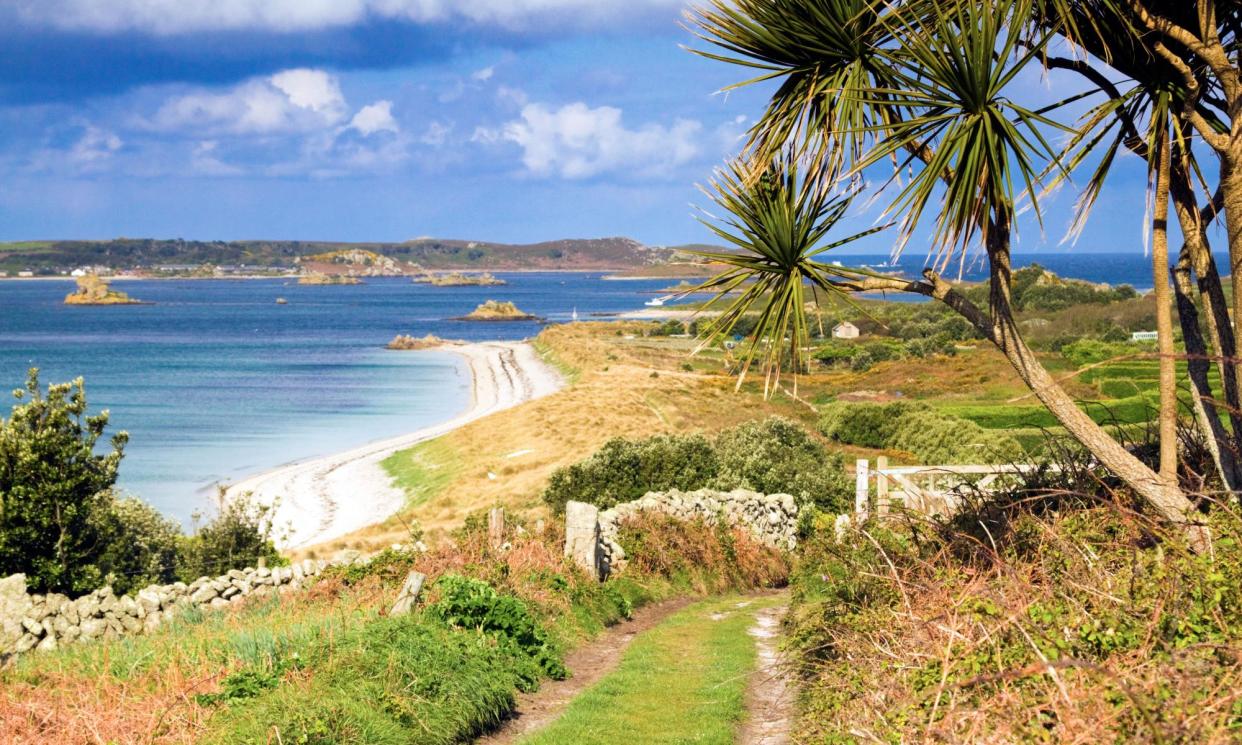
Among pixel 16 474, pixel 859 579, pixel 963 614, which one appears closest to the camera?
pixel 963 614

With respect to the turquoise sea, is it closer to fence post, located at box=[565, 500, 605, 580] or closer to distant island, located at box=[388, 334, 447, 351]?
distant island, located at box=[388, 334, 447, 351]

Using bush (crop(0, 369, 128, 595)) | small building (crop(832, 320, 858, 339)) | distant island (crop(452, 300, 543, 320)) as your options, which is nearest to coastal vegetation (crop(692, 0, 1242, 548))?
bush (crop(0, 369, 128, 595))

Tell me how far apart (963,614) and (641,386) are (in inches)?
2161

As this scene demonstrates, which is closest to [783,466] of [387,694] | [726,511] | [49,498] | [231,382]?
[726,511]

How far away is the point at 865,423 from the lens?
34.7 metres

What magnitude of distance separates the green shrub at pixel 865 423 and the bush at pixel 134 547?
20.9m

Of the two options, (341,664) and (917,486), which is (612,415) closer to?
(917,486)

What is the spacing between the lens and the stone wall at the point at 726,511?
54.4ft

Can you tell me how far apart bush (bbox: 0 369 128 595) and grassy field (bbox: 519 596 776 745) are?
32.9ft

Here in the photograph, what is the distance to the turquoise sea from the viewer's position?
160ft

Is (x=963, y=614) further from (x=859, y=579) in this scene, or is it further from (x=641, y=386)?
(x=641, y=386)

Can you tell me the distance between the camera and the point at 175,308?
614 feet

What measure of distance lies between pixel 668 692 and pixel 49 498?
11.8m

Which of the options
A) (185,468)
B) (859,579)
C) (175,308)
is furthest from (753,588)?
(175,308)
